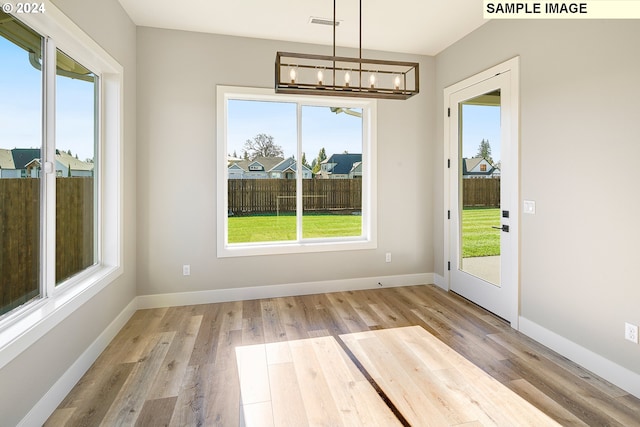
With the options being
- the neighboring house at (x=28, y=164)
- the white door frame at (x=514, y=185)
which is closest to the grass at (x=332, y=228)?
the white door frame at (x=514, y=185)

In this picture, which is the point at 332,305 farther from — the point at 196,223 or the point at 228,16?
the point at 228,16

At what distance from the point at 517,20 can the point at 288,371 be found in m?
3.62

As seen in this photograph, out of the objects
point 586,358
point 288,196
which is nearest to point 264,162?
point 288,196

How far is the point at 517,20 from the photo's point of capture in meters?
3.03

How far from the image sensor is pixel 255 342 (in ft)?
9.41

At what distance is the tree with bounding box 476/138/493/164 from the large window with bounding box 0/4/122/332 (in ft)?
12.0

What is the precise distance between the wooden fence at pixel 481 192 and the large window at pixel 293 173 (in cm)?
112

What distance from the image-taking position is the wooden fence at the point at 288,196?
13.1ft

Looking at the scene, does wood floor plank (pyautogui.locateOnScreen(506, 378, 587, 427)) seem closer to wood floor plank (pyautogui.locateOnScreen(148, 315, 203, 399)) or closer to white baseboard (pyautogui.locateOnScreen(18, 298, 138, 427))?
wood floor plank (pyautogui.locateOnScreen(148, 315, 203, 399))

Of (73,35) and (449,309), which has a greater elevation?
(73,35)

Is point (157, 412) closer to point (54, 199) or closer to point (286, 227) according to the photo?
point (54, 199)

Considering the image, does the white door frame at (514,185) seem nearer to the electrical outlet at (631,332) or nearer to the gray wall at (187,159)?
the electrical outlet at (631,332)

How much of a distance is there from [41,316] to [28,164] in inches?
35.6

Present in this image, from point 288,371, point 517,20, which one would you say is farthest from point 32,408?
point 517,20
